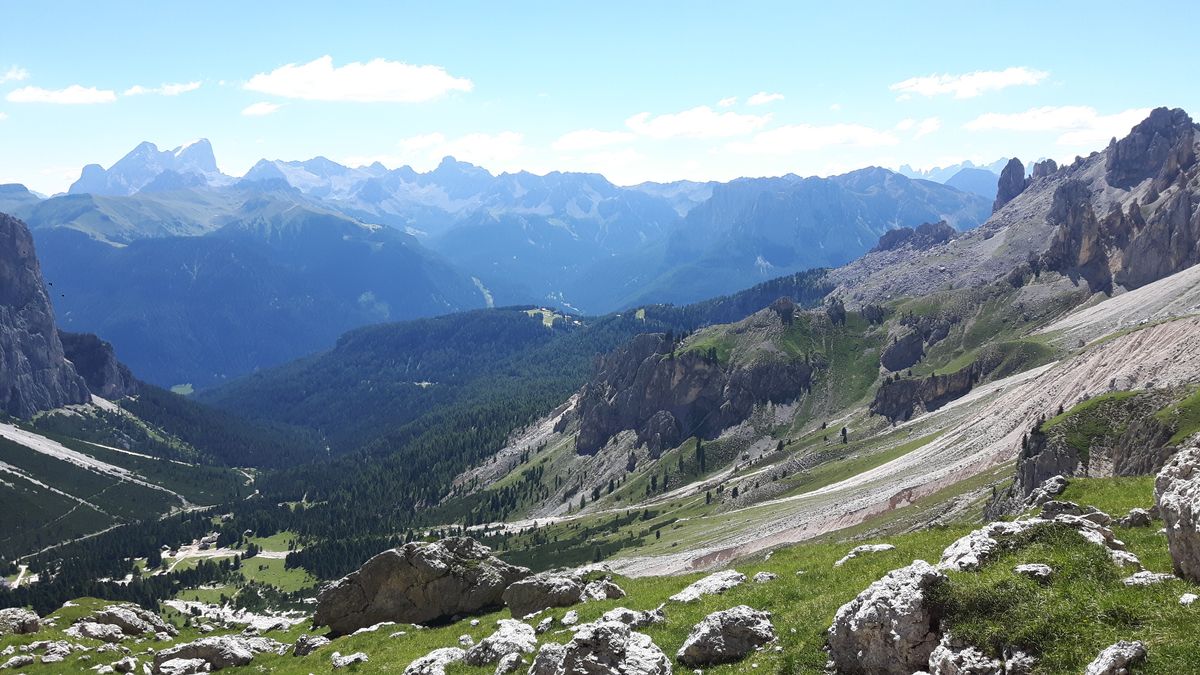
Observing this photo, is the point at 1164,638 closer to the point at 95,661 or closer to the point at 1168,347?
the point at 95,661

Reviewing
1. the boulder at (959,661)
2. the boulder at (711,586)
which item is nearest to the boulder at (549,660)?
the boulder at (711,586)

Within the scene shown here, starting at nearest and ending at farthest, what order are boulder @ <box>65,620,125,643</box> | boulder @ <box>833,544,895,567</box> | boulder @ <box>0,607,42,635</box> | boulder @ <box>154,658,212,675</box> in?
boulder @ <box>833,544,895,567</box> → boulder @ <box>154,658,212,675</box> → boulder @ <box>65,620,125,643</box> → boulder @ <box>0,607,42,635</box>

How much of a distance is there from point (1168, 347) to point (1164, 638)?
165 meters

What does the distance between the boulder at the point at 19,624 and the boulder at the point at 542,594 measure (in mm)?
42774

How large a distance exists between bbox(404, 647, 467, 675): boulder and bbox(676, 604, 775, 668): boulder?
12324 millimetres

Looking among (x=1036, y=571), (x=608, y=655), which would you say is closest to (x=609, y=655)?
(x=608, y=655)

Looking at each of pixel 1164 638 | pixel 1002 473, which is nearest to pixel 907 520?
pixel 1002 473

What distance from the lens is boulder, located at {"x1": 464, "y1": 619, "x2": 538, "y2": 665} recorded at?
35.5 meters

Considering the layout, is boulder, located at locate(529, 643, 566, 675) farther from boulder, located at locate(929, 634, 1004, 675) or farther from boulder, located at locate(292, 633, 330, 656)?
boulder, located at locate(292, 633, 330, 656)

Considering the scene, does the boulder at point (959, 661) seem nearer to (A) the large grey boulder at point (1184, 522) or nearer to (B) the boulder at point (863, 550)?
(A) the large grey boulder at point (1184, 522)

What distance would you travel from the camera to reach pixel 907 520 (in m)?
120

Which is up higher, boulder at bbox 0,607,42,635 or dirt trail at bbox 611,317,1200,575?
boulder at bbox 0,607,42,635

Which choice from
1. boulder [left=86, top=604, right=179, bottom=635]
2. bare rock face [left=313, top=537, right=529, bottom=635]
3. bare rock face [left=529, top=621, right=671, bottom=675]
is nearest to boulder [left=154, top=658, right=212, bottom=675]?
bare rock face [left=313, top=537, right=529, bottom=635]

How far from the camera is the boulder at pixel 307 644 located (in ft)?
171
